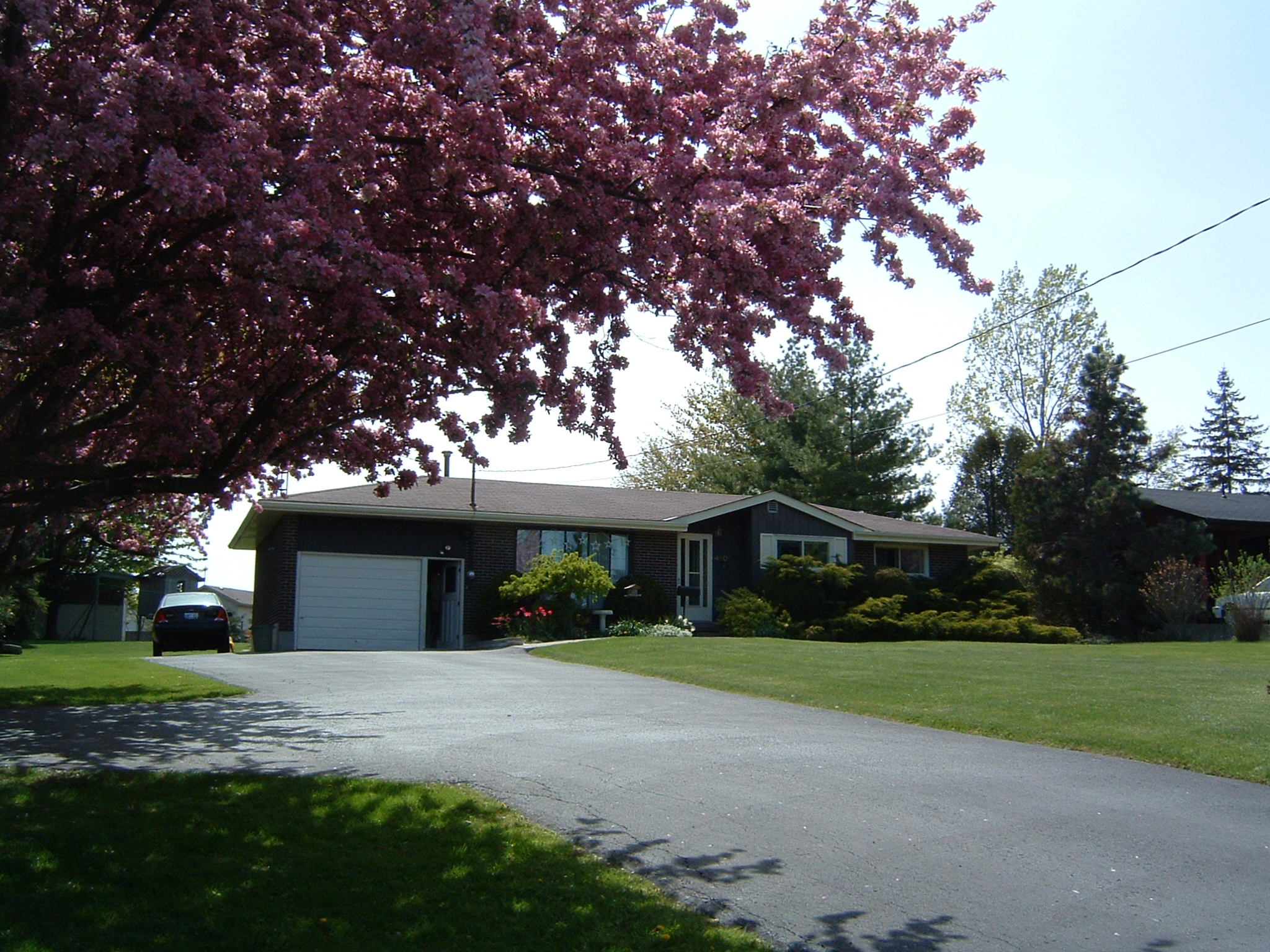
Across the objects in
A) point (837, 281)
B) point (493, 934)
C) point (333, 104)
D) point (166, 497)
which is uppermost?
point (333, 104)

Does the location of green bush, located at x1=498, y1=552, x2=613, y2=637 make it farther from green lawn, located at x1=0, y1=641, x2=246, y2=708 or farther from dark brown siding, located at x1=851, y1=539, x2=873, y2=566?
dark brown siding, located at x1=851, y1=539, x2=873, y2=566

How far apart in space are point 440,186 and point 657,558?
21636 millimetres

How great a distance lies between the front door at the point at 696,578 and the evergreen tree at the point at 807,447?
1673 centimetres

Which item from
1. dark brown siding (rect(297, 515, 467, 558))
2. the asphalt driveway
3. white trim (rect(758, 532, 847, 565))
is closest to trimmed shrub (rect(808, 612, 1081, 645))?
white trim (rect(758, 532, 847, 565))

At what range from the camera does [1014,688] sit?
42.8 ft

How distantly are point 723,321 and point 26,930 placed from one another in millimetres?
4810

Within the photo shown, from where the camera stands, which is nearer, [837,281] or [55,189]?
[55,189]

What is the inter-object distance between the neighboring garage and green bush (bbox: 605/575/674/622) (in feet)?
12.1

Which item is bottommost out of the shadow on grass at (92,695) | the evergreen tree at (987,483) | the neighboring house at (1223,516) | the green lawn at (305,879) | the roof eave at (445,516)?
the green lawn at (305,879)

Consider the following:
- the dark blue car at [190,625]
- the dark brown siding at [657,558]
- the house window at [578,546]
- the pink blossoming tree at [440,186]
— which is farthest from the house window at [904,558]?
the pink blossoming tree at [440,186]

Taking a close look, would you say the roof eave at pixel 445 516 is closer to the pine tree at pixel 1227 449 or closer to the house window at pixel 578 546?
the house window at pixel 578 546

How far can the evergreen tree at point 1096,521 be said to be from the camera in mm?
28328

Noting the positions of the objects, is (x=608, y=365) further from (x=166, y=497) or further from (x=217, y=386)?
(x=166, y=497)

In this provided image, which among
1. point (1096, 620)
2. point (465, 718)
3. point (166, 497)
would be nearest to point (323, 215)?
point (465, 718)
